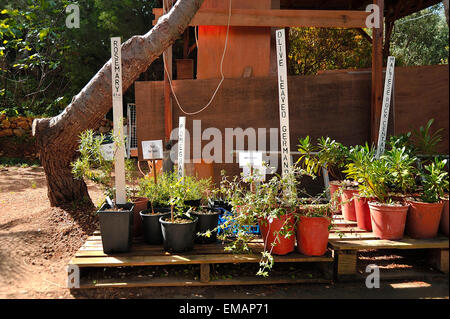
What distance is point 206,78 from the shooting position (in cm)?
532

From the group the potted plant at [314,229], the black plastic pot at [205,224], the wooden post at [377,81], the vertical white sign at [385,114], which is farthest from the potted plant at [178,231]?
the wooden post at [377,81]

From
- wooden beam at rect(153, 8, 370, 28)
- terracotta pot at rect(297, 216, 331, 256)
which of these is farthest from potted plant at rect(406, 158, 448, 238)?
wooden beam at rect(153, 8, 370, 28)

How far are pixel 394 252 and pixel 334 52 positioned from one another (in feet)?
33.0

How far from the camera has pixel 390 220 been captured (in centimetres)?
286

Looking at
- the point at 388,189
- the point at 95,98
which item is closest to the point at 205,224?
the point at 388,189

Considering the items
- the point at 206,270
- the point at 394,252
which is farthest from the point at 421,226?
the point at 206,270

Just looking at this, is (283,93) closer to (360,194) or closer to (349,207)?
(360,194)

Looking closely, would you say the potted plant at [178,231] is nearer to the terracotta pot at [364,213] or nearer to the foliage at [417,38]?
the terracotta pot at [364,213]

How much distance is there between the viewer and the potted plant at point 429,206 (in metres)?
2.74

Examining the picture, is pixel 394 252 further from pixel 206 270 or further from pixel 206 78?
pixel 206 78

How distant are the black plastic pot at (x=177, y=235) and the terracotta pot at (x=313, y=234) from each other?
0.83m
